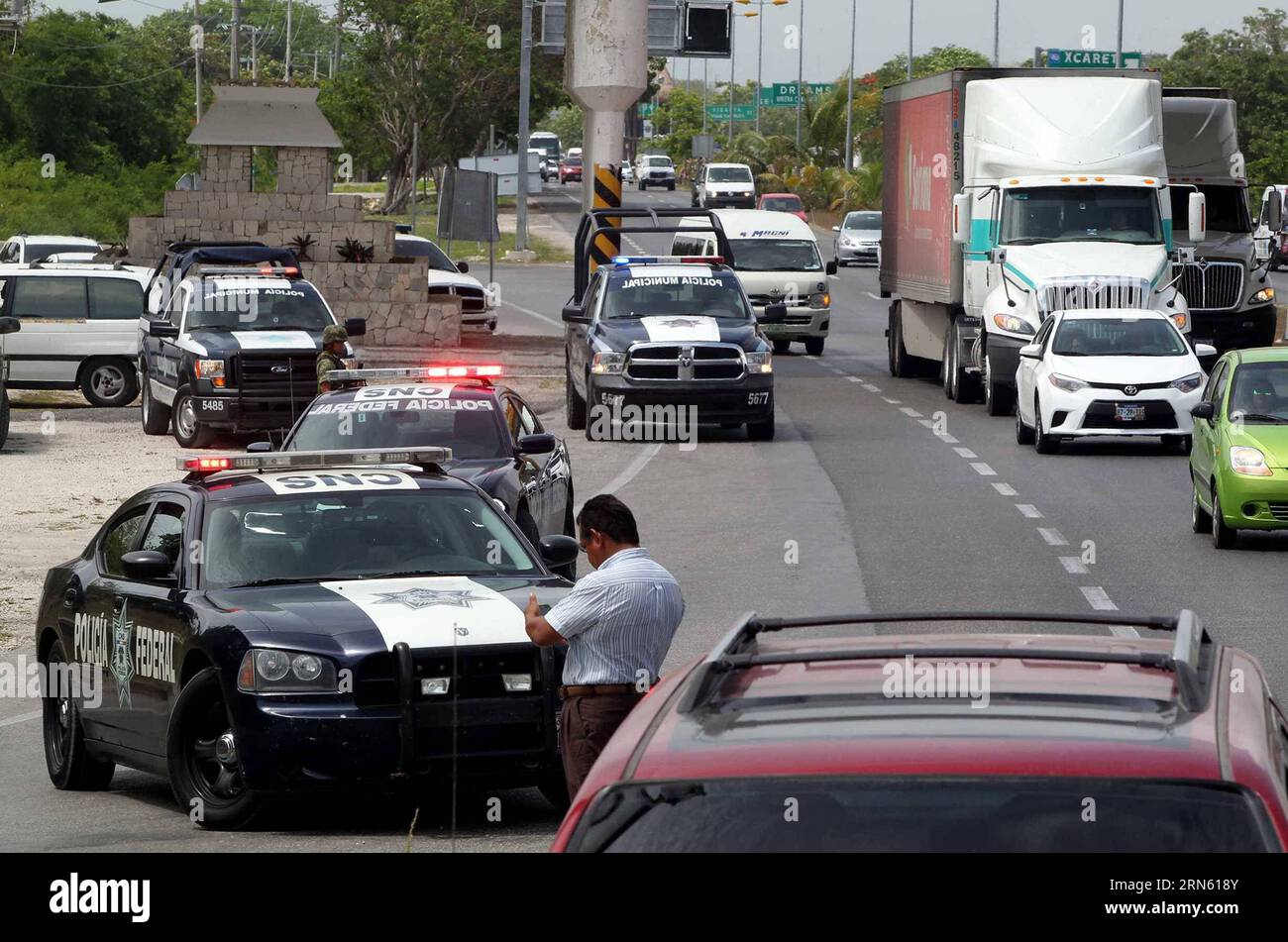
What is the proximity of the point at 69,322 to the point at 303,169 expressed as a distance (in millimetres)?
10139

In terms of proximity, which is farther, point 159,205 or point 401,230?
point 159,205

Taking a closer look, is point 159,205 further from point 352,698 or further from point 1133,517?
point 352,698

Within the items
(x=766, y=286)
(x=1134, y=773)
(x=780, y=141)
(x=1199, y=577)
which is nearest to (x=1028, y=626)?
(x=1199, y=577)

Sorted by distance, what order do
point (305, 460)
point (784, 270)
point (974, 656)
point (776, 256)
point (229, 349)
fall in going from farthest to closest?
point (776, 256), point (784, 270), point (229, 349), point (305, 460), point (974, 656)

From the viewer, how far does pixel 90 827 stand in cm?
900

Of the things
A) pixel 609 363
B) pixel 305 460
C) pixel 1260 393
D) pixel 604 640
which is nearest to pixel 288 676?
pixel 604 640

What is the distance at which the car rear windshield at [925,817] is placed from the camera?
342 cm

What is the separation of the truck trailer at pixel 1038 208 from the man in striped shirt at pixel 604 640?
796 inches

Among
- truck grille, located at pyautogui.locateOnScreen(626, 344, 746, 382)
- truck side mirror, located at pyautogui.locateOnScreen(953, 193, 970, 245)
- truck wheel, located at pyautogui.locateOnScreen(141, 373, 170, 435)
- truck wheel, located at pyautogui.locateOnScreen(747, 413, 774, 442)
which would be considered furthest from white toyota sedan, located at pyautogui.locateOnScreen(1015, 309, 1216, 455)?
truck wheel, located at pyautogui.locateOnScreen(141, 373, 170, 435)

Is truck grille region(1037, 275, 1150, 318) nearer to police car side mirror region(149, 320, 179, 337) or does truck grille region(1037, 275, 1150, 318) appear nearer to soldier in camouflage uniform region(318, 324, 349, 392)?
soldier in camouflage uniform region(318, 324, 349, 392)

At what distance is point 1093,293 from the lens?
2741cm

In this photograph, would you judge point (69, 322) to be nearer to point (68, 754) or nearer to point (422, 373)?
point (422, 373)

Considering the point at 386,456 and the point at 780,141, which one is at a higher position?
Answer: the point at 780,141

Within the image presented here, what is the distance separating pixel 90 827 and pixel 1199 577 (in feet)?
29.6
